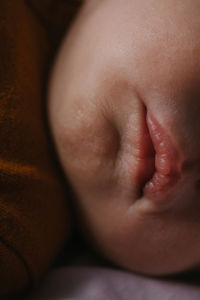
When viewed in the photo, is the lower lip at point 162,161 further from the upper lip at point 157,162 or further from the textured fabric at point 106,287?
the textured fabric at point 106,287

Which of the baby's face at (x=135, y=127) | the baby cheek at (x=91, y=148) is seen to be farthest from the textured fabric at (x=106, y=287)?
the baby cheek at (x=91, y=148)

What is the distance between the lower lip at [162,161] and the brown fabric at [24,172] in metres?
0.18

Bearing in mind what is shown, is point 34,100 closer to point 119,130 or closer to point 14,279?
point 119,130

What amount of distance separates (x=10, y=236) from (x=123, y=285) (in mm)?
216

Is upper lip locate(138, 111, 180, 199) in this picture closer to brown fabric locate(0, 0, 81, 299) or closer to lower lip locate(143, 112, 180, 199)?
lower lip locate(143, 112, 180, 199)

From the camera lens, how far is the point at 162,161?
1.90 feet

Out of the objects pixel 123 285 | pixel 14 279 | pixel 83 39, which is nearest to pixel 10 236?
pixel 14 279

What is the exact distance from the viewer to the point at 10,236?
590 mm

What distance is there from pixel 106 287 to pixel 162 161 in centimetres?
24

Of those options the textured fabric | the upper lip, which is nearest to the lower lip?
the upper lip

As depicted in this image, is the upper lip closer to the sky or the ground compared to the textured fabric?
closer to the sky

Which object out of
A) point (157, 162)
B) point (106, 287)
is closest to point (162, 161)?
point (157, 162)

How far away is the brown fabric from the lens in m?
0.60

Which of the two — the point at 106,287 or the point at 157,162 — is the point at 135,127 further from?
the point at 106,287
